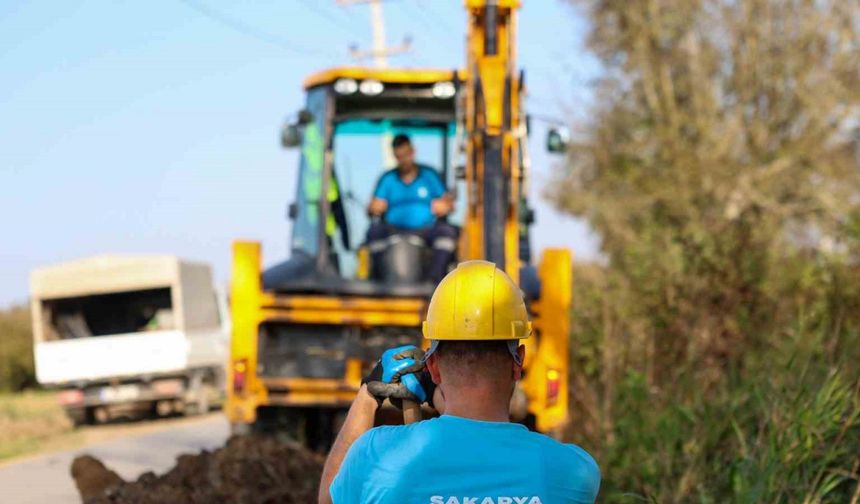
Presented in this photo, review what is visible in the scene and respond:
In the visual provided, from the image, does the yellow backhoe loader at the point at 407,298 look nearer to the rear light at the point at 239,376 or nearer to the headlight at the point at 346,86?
the rear light at the point at 239,376

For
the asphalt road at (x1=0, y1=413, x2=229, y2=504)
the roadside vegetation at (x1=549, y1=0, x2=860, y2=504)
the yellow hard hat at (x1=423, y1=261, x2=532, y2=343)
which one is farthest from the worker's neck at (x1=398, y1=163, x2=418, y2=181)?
the yellow hard hat at (x1=423, y1=261, x2=532, y2=343)

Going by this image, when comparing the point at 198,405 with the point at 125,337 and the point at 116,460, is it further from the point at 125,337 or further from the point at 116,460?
the point at 116,460

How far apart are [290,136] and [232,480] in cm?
451

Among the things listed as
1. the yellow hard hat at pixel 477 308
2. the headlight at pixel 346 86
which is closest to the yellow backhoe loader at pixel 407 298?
the headlight at pixel 346 86

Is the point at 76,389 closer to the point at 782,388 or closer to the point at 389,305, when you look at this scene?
the point at 389,305

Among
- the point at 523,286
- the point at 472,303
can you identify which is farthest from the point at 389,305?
the point at 472,303

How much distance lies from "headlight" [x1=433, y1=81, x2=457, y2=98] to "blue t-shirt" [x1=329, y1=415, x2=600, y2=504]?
948 cm

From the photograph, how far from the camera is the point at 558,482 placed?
3.20m

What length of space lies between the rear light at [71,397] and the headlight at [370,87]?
12.4 metres

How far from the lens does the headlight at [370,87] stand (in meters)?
12.5

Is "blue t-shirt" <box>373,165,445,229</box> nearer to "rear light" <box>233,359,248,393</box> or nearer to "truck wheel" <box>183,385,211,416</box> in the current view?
"rear light" <box>233,359,248,393</box>

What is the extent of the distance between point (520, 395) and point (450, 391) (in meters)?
7.19

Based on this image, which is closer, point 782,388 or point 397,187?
point 782,388

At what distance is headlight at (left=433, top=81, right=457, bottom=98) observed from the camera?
12.6m
